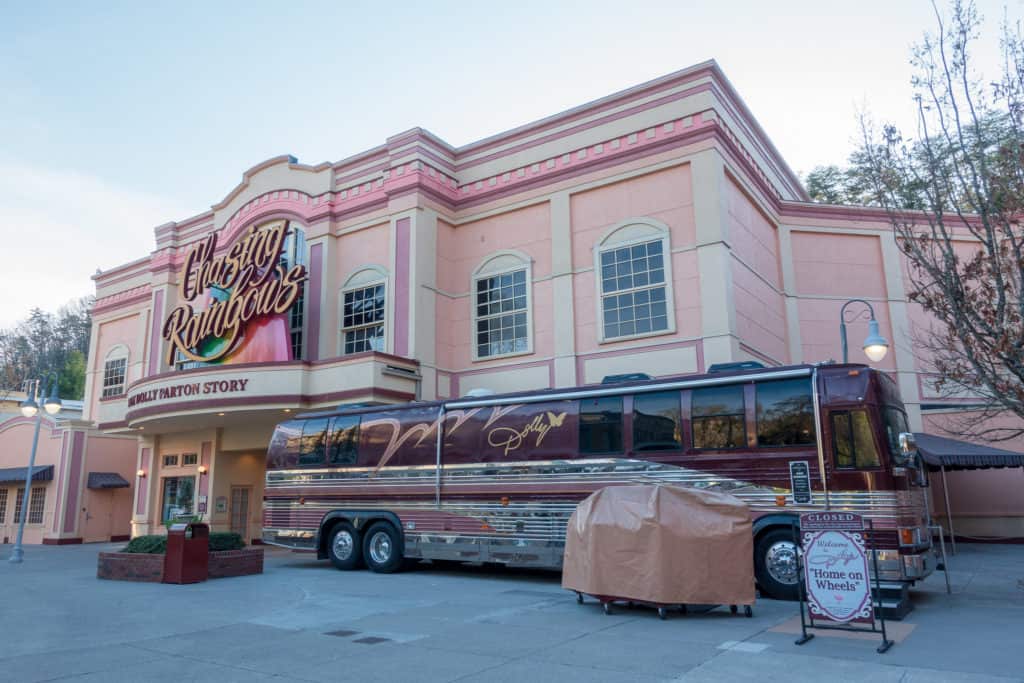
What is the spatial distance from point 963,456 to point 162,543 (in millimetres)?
17481

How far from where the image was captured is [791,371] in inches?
464

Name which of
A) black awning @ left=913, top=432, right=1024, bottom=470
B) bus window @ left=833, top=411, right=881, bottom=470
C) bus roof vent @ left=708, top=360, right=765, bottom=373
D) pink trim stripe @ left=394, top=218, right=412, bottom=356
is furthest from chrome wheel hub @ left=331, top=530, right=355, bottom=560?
black awning @ left=913, top=432, right=1024, bottom=470

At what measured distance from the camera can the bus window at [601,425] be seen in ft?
43.5

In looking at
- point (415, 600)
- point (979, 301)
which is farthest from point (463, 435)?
point (979, 301)

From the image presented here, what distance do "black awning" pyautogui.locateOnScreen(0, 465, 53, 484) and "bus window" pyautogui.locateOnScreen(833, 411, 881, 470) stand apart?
2832 cm

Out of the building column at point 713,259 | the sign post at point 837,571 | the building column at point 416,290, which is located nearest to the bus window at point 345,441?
the building column at point 416,290

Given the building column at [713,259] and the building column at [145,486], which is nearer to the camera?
the building column at [713,259]

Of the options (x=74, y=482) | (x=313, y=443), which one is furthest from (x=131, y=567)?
(x=74, y=482)

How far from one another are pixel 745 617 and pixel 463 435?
6802 mm

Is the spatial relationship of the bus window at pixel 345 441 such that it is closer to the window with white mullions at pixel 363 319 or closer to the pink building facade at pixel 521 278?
the pink building facade at pixel 521 278

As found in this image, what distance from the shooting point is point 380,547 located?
52.5 feet

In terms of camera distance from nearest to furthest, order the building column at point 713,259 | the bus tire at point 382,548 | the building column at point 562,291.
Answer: the bus tire at point 382,548 < the building column at point 713,259 < the building column at point 562,291

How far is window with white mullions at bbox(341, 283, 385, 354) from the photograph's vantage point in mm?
22406

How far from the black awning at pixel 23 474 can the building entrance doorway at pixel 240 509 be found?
8.68m
